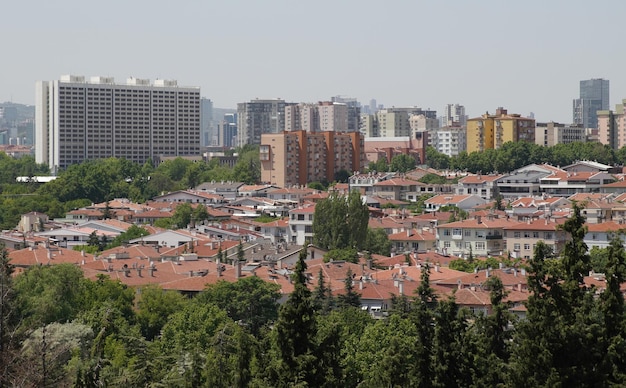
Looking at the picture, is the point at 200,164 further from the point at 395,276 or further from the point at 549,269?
the point at 549,269

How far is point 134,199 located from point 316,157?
13148 mm

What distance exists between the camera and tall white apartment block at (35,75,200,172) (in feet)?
390

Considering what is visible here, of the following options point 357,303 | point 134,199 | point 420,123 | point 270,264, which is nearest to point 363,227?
point 270,264

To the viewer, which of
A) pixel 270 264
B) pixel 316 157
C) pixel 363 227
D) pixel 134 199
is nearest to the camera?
pixel 270 264

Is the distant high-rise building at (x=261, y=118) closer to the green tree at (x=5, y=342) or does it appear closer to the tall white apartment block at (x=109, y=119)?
the tall white apartment block at (x=109, y=119)

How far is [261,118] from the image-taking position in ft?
553

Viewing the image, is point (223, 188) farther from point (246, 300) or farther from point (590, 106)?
point (590, 106)

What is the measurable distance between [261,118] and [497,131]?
66.6 m

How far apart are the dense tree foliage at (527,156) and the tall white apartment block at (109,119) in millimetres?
33234

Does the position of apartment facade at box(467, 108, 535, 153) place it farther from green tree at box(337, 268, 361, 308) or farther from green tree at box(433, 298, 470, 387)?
green tree at box(433, 298, 470, 387)

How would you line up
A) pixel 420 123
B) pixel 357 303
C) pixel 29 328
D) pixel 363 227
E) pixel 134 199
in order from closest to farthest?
1. pixel 29 328
2. pixel 357 303
3. pixel 363 227
4. pixel 134 199
5. pixel 420 123

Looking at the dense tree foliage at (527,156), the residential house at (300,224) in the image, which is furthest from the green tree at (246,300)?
the dense tree foliage at (527,156)

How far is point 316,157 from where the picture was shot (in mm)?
92625

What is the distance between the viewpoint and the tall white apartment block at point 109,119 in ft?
390
